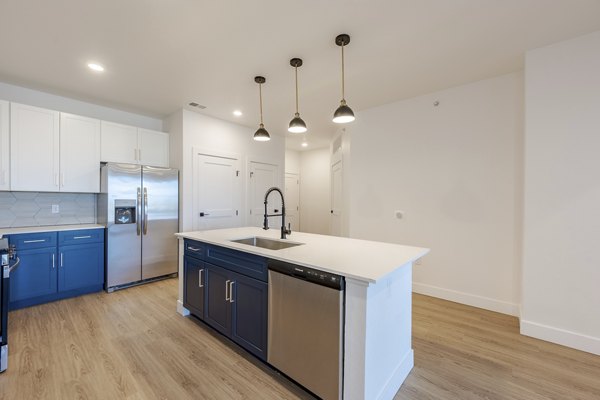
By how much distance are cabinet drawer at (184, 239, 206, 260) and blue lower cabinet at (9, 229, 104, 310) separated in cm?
169

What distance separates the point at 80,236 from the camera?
11.1 ft

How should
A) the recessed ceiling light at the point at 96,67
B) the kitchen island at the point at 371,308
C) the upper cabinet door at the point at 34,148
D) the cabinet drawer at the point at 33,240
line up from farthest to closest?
the upper cabinet door at the point at 34,148
the cabinet drawer at the point at 33,240
the recessed ceiling light at the point at 96,67
the kitchen island at the point at 371,308

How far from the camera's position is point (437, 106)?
342 centimetres

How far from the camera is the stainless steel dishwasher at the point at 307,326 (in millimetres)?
1508

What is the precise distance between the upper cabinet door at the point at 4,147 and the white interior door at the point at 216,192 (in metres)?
2.10

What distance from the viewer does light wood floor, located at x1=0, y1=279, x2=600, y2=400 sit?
176 centimetres

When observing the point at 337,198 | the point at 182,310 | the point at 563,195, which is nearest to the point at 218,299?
the point at 182,310

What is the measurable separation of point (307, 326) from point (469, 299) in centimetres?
260

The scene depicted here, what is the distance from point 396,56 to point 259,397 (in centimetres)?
313

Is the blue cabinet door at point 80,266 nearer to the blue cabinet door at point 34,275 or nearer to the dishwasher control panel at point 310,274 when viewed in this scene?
the blue cabinet door at point 34,275

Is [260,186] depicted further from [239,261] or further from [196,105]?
[239,261]

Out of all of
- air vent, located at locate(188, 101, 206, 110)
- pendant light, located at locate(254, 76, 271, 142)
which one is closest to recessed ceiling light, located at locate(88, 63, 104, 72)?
air vent, located at locate(188, 101, 206, 110)

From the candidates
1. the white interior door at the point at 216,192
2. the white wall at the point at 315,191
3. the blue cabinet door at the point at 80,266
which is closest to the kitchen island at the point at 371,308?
the white interior door at the point at 216,192

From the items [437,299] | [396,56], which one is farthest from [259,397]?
[396,56]
